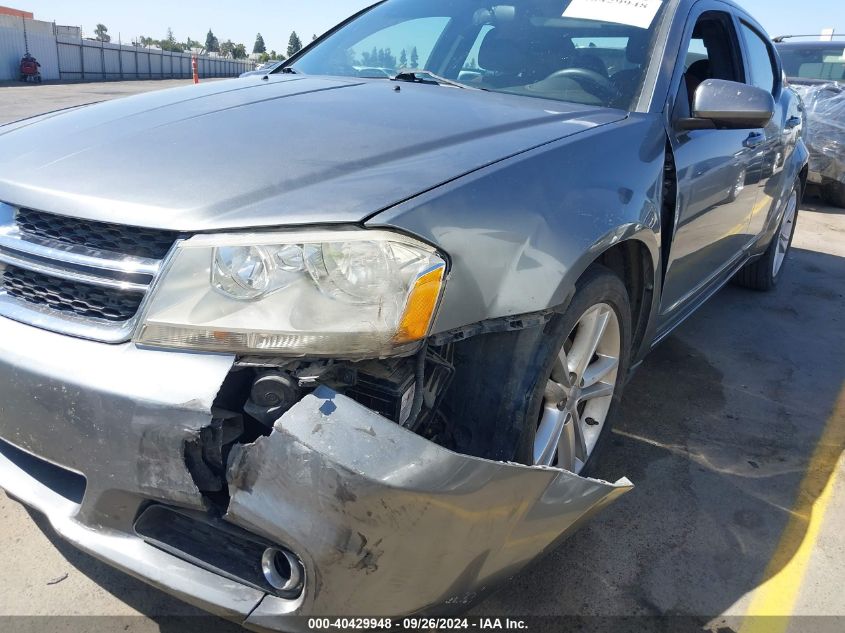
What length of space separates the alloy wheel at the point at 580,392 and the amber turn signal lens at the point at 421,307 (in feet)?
1.93

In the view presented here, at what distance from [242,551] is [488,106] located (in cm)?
149

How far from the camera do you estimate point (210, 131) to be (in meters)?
1.75

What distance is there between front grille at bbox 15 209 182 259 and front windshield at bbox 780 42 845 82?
9692mm

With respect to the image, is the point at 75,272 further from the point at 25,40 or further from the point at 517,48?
the point at 25,40

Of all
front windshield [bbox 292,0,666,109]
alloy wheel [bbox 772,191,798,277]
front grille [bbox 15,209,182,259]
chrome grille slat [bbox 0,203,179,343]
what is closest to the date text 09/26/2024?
chrome grille slat [bbox 0,203,179,343]

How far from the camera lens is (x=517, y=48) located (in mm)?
2621

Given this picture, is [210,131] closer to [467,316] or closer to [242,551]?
[467,316]

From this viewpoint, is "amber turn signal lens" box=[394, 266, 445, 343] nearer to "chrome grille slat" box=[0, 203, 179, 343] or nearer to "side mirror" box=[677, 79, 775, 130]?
"chrome grille slat" box=[0, 203, 179, 343]

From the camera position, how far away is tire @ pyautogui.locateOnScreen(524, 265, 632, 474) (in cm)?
168

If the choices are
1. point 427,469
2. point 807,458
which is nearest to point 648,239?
point 427,469

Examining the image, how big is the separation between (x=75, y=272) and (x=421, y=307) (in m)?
0.75

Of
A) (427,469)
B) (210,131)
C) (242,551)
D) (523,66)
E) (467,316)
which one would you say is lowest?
(242,551)

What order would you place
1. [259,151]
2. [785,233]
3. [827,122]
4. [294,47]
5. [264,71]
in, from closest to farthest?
[259,151], [264,71], [785,233], [827,122], [294,47]

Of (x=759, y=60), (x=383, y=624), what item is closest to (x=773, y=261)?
(x=759, y=60)
